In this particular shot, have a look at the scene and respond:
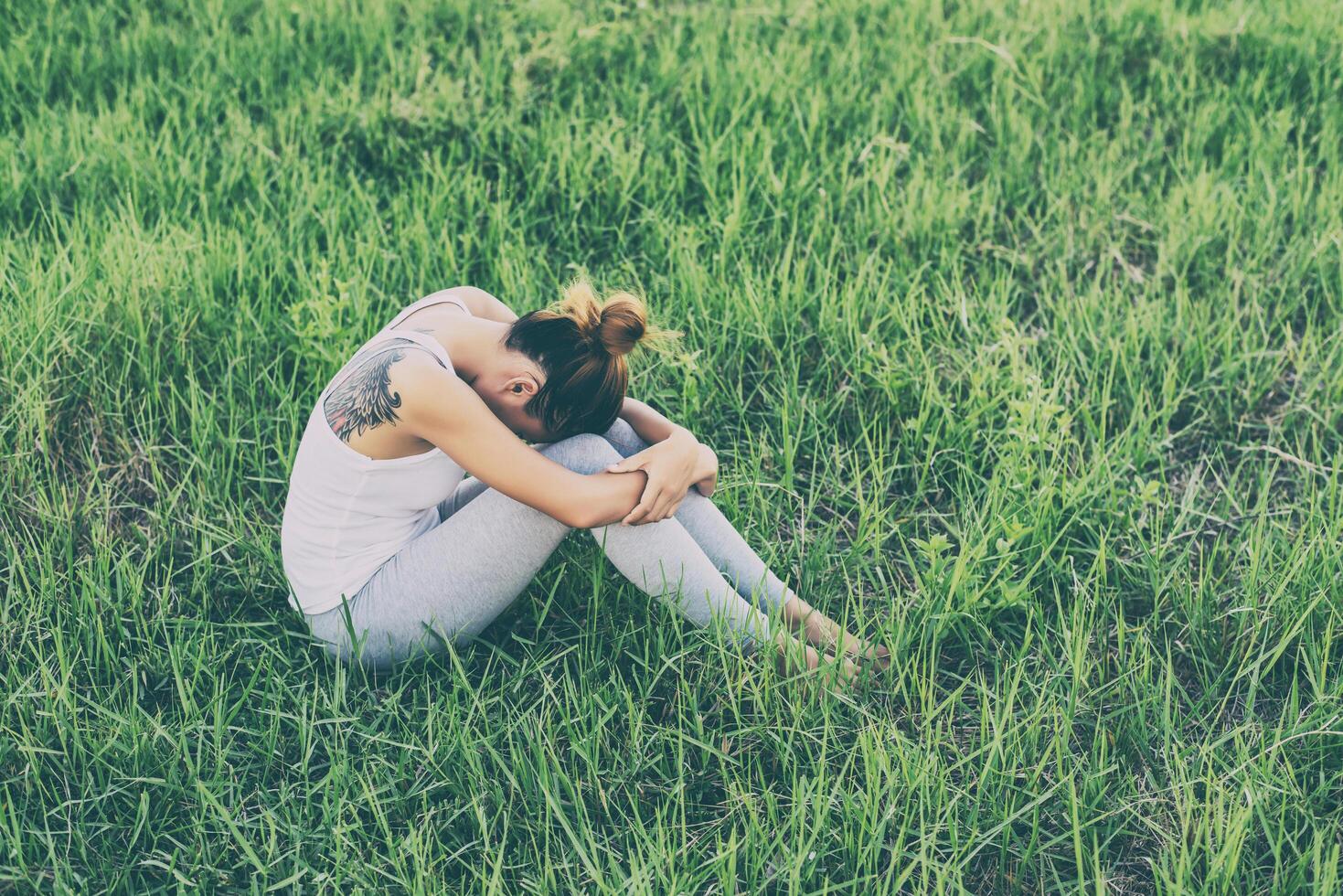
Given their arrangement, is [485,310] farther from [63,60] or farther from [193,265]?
[63,60]

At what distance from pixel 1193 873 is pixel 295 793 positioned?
5.49 feet

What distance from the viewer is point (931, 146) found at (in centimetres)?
361

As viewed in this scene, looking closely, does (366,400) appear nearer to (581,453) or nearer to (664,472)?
(581,453)

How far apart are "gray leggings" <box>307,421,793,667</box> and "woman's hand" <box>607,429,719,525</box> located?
0.12 ft

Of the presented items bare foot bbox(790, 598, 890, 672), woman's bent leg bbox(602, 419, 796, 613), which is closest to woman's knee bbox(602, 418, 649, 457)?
woman's bent leg bbox(602, 419, 796, 613)

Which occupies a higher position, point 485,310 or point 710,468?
point 485,310

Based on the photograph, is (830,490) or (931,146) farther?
(931,146)

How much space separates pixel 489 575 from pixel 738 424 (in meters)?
0.99

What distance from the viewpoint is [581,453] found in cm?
219

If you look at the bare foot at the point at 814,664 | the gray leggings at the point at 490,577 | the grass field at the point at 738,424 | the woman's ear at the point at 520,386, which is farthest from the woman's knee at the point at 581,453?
the bare foot at the point at 814,664

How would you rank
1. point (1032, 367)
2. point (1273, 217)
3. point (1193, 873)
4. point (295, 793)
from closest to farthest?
point (1193, 873) < point (295, 793) < point (1032, 367) < point (1273, 217)

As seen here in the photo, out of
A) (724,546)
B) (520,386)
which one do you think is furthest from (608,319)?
(724,546)

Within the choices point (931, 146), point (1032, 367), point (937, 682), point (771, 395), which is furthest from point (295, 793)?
point (931, 146)

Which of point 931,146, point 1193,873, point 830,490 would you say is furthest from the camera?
point 931,146
